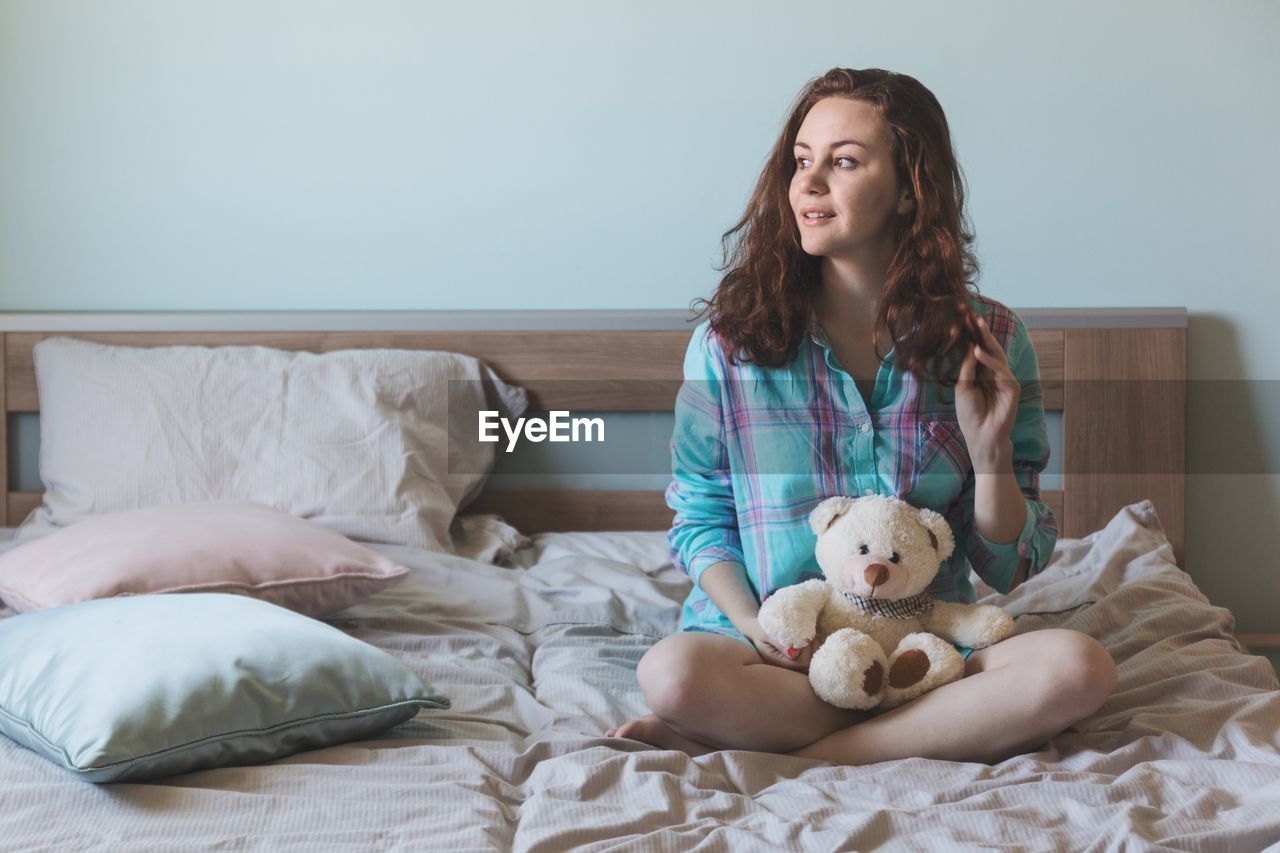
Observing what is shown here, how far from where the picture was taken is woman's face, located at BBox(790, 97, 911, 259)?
1.35 metres

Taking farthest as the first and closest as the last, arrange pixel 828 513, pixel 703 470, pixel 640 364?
pixel 640 364
pixel 703 470
pixel 828 513

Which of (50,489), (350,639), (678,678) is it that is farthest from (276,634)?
(50,489)

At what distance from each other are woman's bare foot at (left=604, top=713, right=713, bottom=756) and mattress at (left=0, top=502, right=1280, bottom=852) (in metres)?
0.02

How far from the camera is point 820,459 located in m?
1.39

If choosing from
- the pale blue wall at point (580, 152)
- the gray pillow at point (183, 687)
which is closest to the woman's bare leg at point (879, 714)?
the gray pillow at point (183, 687)

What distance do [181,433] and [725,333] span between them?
3.25 feet

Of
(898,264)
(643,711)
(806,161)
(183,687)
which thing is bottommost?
(643,711)

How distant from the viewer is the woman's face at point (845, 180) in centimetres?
135

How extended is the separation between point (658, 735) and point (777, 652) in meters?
0.15

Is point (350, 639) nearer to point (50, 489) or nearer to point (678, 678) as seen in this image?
point (678, 678)

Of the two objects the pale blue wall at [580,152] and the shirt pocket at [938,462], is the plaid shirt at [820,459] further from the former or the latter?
the pale blue wall at [580,152]

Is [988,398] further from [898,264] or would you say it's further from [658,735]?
[658,735]

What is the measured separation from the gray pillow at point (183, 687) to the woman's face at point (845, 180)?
2.09 ft

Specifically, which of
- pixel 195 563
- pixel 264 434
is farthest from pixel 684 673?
pixel 264 434
